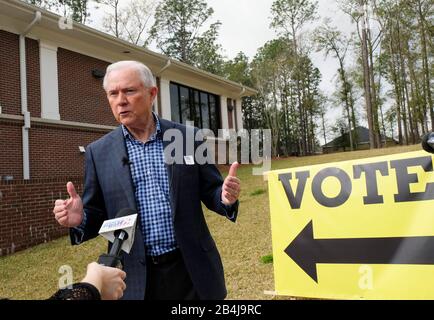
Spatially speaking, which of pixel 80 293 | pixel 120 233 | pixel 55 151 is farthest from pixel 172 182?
pixel 55 151

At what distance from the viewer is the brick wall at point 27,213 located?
7.38 metres

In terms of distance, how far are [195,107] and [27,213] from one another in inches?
436

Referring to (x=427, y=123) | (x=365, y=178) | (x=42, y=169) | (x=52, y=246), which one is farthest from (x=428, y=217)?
(x=427, y=123)

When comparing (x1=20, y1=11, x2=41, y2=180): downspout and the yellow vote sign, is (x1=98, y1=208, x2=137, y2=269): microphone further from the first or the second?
(x1=20, y1=11, x2=41, y2=180): downspout

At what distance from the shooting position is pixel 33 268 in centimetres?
636

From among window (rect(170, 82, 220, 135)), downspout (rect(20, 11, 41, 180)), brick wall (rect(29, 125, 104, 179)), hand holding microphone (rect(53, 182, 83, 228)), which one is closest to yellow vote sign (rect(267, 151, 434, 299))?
hand holding microphone (rect(53, 182, 83, 228))

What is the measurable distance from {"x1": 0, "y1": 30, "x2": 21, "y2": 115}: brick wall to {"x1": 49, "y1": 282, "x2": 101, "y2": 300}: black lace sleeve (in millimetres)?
10012

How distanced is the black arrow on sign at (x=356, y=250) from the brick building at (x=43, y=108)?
234 inches

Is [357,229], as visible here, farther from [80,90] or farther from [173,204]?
[80,90]

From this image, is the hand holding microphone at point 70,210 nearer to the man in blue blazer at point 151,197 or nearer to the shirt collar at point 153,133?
the man in blue blazer at point 151,197

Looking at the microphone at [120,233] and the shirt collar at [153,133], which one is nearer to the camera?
the microphone at [120,233]

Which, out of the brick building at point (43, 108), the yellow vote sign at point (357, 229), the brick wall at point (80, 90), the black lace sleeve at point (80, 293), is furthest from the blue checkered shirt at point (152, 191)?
the brick wall at point (80, 90)
